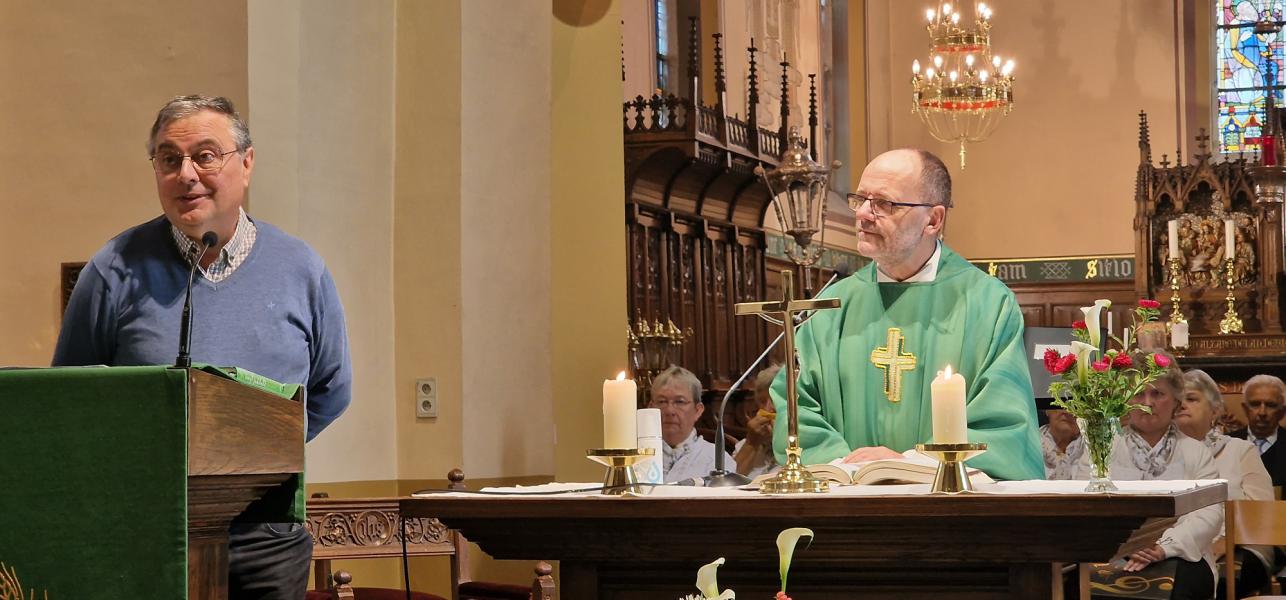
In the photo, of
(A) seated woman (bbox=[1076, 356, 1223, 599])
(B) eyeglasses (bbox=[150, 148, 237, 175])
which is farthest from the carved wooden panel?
(B) eyeglasses (bbox=[150, 148, 237, 175])

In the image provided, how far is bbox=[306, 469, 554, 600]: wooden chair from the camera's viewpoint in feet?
16.3

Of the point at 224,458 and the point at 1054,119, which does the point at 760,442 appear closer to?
the point at 224,458

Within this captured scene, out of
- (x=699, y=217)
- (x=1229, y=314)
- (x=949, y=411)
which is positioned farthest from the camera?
(x=1229, y=314)

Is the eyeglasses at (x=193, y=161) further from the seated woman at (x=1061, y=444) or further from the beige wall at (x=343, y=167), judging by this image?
the seated woman at (x=1061, y=444)

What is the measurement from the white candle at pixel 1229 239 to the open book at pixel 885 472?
1291cm

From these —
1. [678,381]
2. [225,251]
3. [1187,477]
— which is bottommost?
[1187,477]

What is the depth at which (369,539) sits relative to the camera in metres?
5.07

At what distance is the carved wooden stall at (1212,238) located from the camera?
15141mm

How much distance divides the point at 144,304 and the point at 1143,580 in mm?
4486

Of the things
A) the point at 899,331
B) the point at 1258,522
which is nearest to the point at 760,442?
the point at 1258,522

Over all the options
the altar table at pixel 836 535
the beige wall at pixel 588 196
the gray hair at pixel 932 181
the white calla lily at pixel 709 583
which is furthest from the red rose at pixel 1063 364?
the beige wall at pixel 588 196

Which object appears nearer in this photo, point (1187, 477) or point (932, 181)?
point (932, 181)

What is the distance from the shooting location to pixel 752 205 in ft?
41.3

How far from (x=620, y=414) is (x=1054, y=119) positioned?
16487 millimetres
